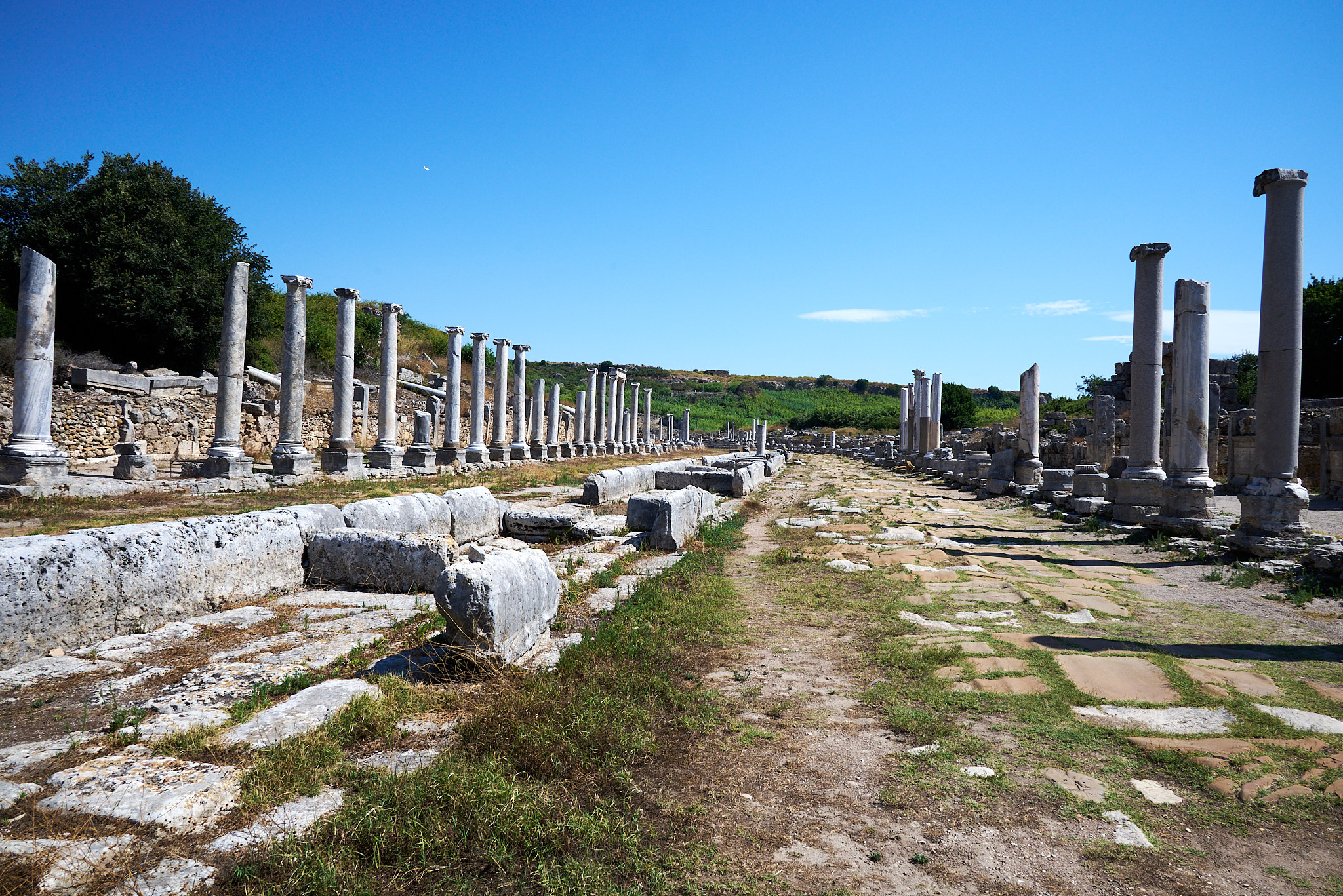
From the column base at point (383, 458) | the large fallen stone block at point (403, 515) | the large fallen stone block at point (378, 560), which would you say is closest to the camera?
the large fallen stone block at point (378, 560)

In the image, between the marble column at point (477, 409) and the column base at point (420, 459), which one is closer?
the column base at point (420, 459)

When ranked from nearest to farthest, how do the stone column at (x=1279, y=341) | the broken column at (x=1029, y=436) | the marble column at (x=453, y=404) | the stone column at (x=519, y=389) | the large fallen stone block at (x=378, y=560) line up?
the large fallen stone block at (x=378, y=560) → the stone column at (x=1279, y=341) → the broken column at (x=1029, y=436) → the marble column at (x=453, y=404) → the stone column at (x=519, y=389)

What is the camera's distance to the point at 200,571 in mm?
5012

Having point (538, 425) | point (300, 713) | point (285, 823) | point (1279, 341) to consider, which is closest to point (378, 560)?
point (300, 713)

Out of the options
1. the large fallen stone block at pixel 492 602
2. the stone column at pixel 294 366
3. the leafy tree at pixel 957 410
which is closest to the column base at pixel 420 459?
the stone column at pixel 294 366

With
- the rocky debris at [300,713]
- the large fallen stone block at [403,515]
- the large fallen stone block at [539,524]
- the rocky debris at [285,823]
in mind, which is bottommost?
the rocky debris at [285,823]

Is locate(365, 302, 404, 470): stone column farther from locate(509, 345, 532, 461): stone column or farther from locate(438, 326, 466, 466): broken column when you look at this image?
locate(509, 345, 532, 461): stone column

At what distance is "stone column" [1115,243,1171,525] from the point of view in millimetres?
11477

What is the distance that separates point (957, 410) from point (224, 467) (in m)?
52.6

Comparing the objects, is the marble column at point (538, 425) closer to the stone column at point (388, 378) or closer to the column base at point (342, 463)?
the stone column at point (388, 378)

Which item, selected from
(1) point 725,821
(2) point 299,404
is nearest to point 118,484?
(2) point 299,404

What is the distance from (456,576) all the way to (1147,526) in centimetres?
1078

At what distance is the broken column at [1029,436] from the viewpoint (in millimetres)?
17531

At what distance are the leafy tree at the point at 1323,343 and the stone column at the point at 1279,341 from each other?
31.7 m
